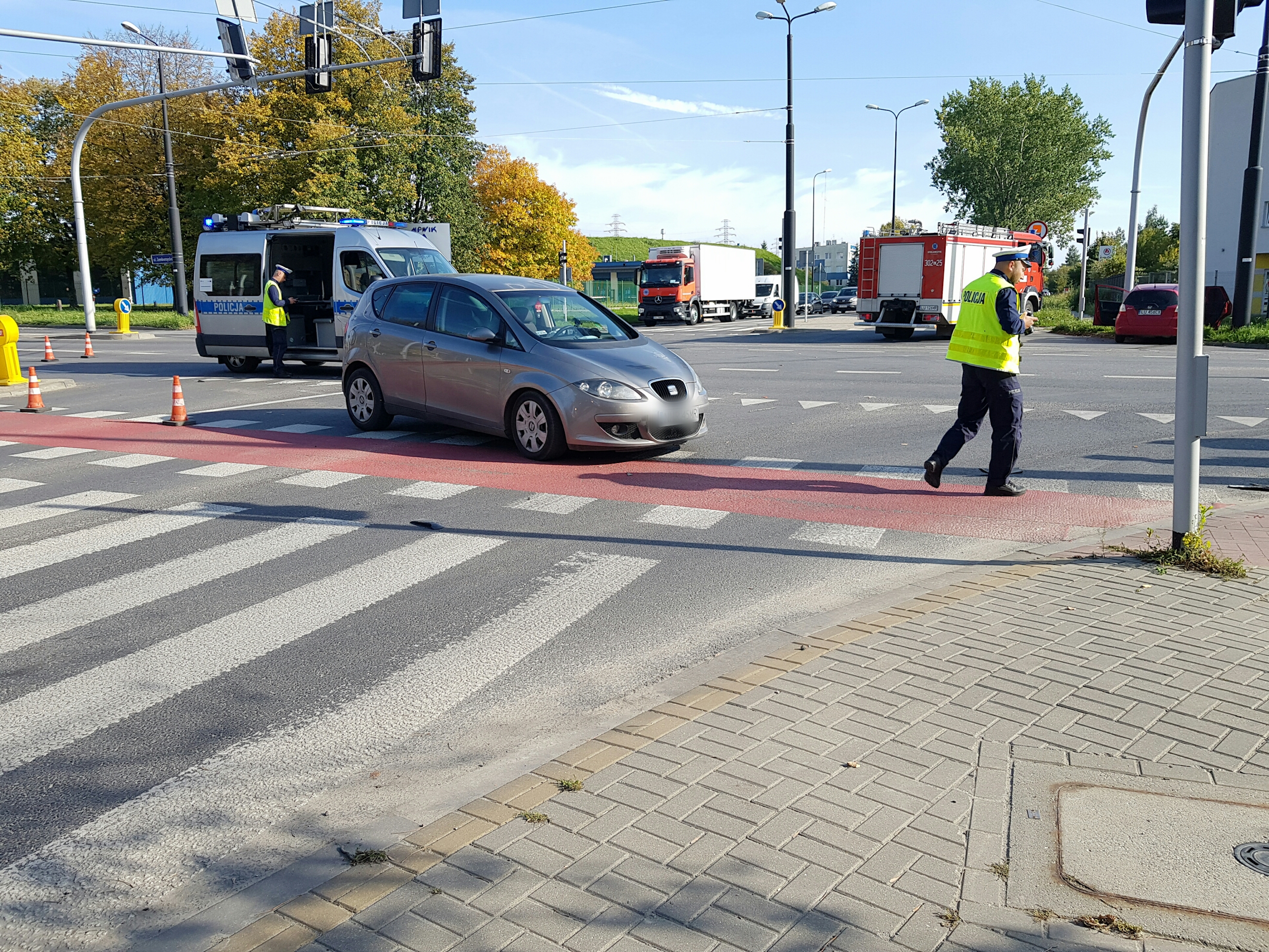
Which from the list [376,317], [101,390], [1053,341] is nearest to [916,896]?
[376,317]

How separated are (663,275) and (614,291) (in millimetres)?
38383

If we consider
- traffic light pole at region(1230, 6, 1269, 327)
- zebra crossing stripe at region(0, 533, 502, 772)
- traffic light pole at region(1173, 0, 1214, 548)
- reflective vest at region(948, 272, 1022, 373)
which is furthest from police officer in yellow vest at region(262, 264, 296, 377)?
traffic light pole at region(1230, 6, 1269, 327)

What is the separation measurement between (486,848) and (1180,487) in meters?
4.96

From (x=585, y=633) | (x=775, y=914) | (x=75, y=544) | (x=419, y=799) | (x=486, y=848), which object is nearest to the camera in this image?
(x=775, y=914)

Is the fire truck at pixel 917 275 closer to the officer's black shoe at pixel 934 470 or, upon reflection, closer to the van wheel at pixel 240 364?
the van wheel at pixel 240 364

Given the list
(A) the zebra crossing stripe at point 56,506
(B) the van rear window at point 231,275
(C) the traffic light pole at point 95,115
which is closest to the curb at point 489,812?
(A) the zebra crossing stripe at point 56,506

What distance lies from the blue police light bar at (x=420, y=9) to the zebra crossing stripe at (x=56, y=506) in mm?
12796

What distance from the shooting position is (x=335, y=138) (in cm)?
4684

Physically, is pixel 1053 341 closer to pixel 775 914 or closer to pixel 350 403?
pixel 350 403

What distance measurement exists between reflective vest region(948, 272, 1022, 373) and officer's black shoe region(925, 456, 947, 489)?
0.86 m

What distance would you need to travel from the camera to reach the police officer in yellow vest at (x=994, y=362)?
27.1 feet

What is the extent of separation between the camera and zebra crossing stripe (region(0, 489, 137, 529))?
8148mm

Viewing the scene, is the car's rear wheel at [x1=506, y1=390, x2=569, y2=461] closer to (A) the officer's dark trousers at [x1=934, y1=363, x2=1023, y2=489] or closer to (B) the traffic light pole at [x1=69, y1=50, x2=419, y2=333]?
(A) the officer's dark trousers at [x1=934, y1=363, x2=1023, y2=489]

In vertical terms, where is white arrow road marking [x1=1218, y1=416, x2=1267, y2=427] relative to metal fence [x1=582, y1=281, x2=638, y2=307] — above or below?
below
